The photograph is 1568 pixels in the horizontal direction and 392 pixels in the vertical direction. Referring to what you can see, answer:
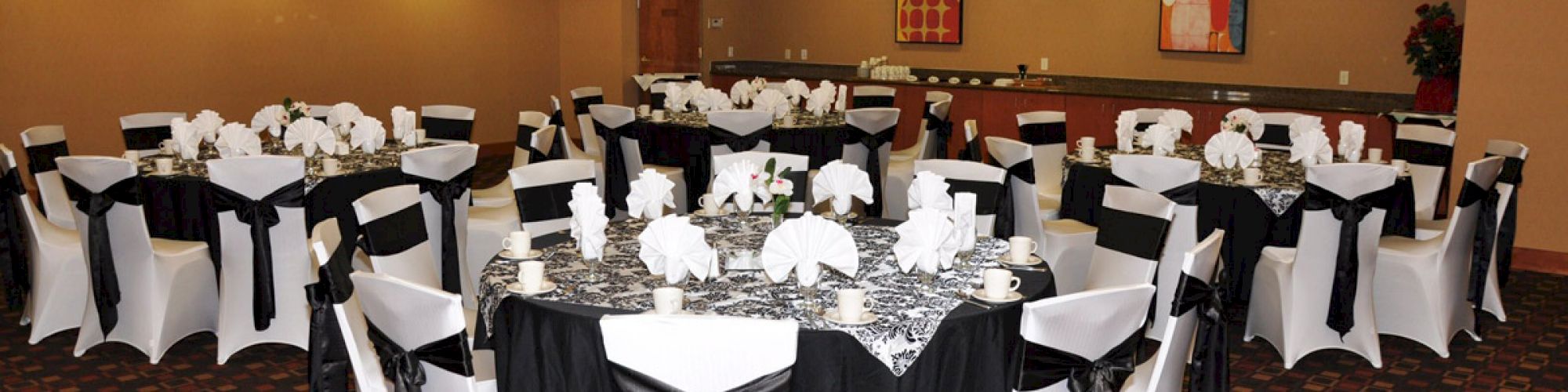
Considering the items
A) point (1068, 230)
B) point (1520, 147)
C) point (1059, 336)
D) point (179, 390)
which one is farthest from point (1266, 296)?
point (179, 390)

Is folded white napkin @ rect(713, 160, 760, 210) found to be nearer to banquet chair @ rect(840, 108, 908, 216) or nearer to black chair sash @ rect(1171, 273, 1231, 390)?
black chair sash @ rect(1171, 273, 1231, 390)

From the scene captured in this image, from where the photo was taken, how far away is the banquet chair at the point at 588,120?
28.5 feet

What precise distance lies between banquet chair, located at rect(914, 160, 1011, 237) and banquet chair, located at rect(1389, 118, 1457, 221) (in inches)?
95.0

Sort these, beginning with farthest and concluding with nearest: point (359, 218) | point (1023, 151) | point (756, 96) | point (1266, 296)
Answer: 1. point (756, 96)
2. point (1023, 151)
3. point (1266, 296)
4. point (359, 218)

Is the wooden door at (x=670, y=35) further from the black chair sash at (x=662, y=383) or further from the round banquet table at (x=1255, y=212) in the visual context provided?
the black chair sash at (x=662, y=383)

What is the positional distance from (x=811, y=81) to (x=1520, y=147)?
287 inches

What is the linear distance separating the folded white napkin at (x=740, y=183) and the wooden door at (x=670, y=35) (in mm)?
8672

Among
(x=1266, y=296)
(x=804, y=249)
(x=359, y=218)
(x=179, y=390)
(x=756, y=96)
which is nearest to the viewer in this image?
(x=804, y=249)

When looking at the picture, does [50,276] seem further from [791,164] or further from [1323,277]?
[1323,277]

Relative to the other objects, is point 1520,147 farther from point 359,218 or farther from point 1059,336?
point 359,218

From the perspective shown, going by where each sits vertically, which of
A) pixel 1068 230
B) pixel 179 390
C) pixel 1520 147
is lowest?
pixel 179 390

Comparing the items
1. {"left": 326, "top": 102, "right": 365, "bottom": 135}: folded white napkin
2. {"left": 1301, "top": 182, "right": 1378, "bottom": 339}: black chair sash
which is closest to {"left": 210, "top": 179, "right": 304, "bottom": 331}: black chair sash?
{"left": 326, "top": 102, "right": 365, "bottom": 135}: folded white napkin

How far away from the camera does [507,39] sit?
12625mm

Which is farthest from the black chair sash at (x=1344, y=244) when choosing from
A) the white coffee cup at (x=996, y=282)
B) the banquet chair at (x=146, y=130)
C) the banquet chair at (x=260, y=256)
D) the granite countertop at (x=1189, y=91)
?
the banquet chair at (x=146, y=130)
